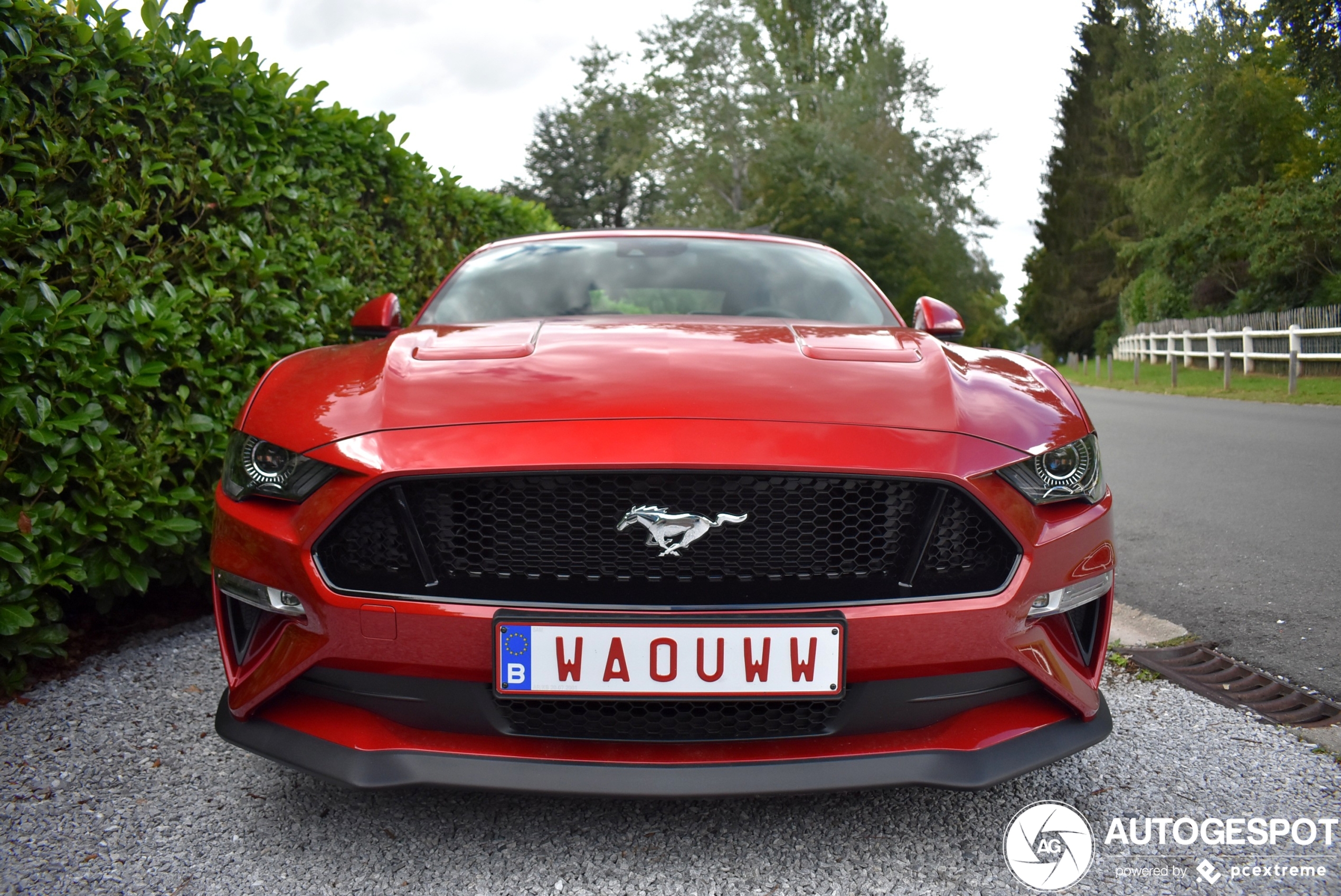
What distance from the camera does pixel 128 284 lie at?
2.86 m

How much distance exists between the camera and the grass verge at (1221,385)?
1359 cm

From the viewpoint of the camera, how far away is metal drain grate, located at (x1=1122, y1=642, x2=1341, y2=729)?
2545 millimetres

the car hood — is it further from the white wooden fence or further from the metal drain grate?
the white wooden fence

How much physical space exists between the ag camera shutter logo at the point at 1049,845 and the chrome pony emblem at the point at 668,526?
2.90 feet

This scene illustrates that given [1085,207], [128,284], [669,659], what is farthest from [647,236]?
[1085,207]

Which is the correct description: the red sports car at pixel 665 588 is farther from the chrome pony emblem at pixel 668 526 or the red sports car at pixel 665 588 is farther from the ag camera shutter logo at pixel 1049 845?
the ag camera shutter logo at pixel 1049 845

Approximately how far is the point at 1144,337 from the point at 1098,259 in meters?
24.9

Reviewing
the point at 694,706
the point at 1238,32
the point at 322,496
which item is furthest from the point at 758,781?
the point at 1238,32

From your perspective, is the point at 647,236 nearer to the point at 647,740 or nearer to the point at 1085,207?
the point at 647,740

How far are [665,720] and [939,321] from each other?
176cm

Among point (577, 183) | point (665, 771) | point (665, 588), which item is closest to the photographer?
point (665, 771)

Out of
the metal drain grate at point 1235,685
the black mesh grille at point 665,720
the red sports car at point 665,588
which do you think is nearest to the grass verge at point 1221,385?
the metal drain grate at point 1235,685

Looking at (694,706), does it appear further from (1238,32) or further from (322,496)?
(1238,32)

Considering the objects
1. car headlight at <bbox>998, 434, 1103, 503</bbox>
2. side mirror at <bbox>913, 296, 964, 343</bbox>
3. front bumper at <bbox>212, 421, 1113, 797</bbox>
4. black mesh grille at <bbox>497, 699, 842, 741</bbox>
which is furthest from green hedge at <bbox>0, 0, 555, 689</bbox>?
car headlight at <bbox>998, 434, 1103, 503</bbox>
